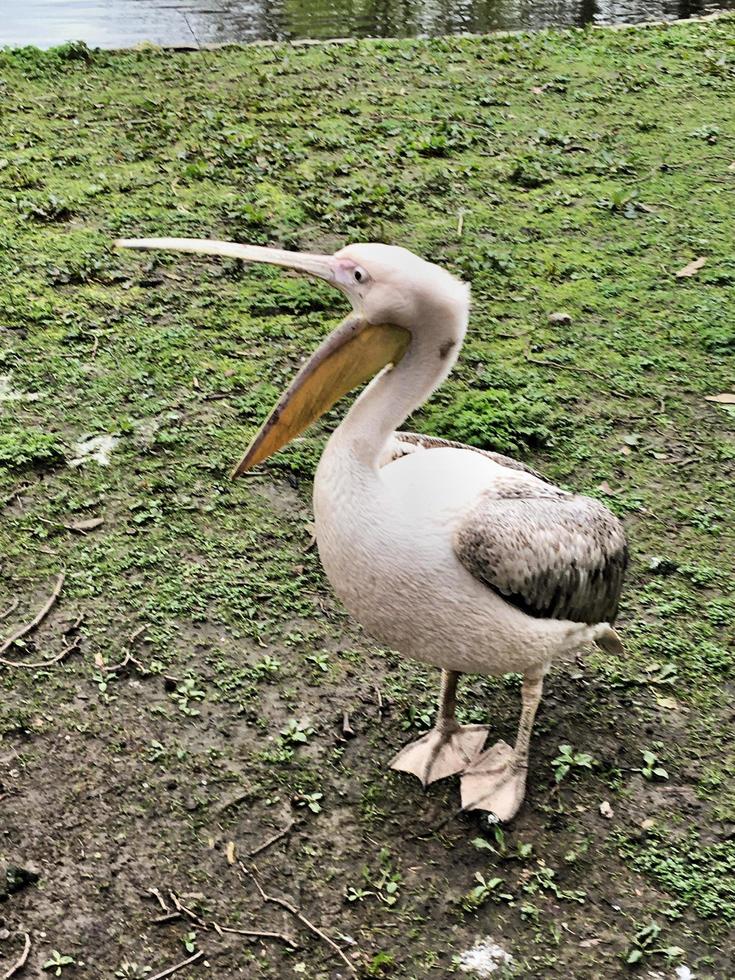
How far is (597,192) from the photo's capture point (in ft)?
20.4

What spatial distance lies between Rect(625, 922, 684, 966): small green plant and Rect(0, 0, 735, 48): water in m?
8.75

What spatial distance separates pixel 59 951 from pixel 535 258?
13.5 feet

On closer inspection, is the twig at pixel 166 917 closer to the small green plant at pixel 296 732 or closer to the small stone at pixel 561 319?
the small green plant at pixel 296 732

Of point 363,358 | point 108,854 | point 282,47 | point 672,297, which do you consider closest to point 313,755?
point 108,854

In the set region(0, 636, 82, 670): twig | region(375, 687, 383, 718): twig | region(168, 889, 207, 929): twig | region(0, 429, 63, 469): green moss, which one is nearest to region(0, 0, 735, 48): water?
region(0, 429, 63, 469): green moss

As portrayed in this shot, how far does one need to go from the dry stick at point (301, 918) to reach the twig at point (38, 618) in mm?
1079

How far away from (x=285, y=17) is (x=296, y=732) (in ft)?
30.4

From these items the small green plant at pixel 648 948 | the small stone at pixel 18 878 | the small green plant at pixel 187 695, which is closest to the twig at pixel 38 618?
the small green plant at pixel 187 695

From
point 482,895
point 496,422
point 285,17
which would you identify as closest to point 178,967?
point 482,895

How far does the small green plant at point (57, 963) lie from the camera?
240cm

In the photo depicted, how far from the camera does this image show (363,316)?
8.18 ft

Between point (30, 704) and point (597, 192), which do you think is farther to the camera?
point (597, 192)

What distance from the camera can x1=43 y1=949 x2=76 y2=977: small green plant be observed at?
2.40m

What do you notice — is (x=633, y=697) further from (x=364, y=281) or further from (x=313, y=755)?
(x=364, y=281)
